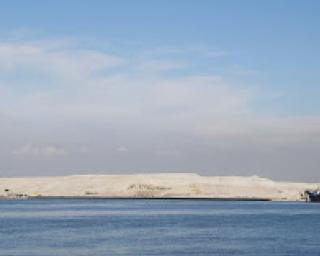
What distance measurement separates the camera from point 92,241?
7400 centimetres

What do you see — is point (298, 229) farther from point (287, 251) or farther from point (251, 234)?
point (287, 251)

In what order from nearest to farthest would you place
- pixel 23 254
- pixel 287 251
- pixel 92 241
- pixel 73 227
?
pixel 23 254
pixel 287 251
pixel 92 241
pixel 73 227

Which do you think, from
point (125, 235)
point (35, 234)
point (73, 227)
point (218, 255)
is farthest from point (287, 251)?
point (73, 227)

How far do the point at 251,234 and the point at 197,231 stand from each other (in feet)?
21.9

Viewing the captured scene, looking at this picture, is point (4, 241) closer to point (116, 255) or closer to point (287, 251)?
point (116, 255)

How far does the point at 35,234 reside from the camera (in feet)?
270

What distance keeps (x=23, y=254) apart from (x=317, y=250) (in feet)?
78.9

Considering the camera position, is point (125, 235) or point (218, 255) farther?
point (125, 235)

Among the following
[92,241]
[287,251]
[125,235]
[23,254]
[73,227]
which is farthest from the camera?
[73,227]

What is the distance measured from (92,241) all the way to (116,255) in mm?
12404

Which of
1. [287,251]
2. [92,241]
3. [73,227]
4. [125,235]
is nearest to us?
[287,251]

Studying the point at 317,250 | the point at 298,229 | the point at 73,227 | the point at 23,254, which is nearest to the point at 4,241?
the point at 23,254

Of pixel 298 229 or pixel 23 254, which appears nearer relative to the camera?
pixel 23 254

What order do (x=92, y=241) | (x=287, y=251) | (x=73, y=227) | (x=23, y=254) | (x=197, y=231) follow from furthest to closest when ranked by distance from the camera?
(x=73, y=227), (x=197, y=231), (x=92, y=241), (x=287, y=251), (x=23, y=254)
